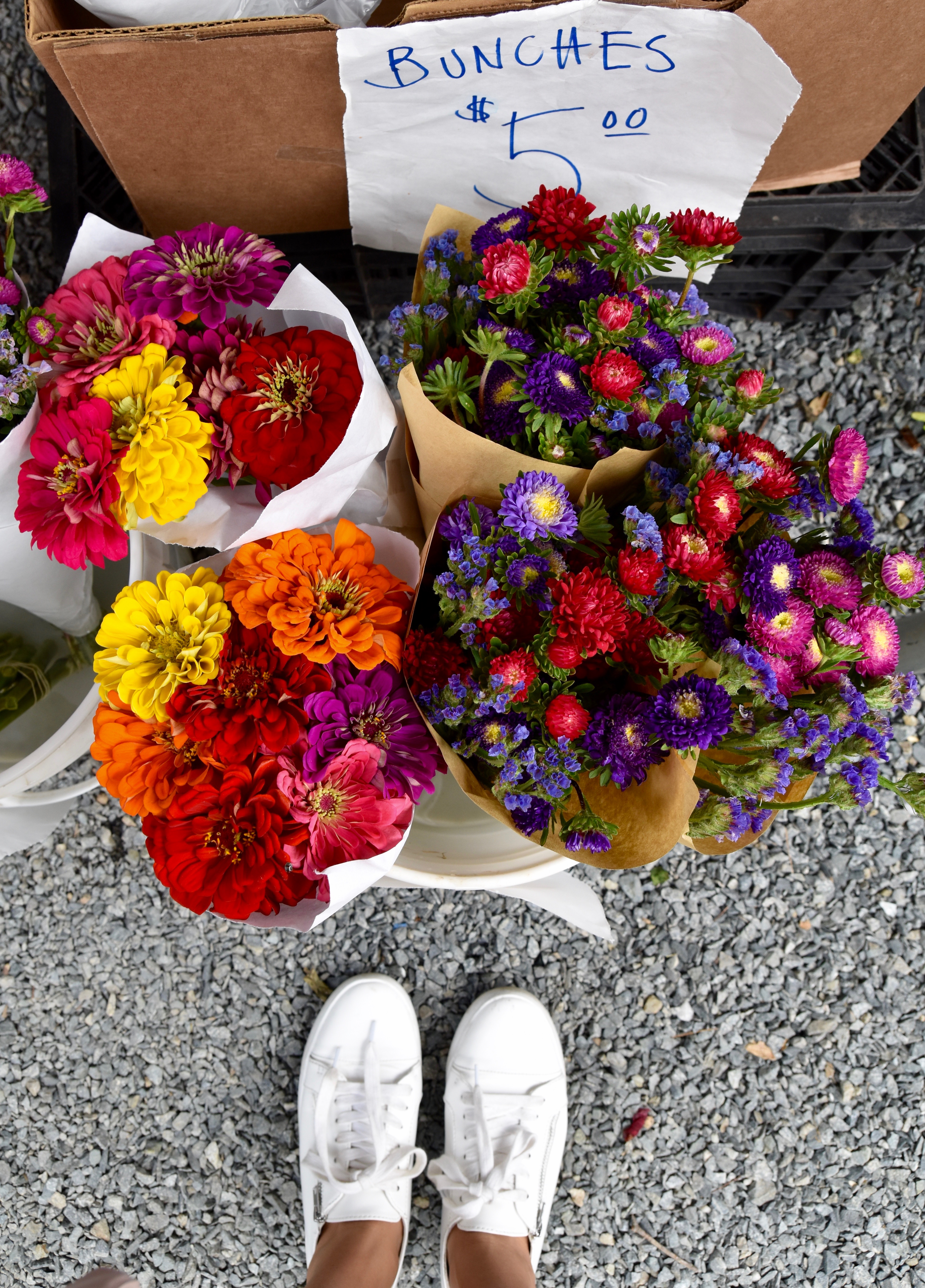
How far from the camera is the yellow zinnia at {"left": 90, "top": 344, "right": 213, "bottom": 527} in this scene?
1.79 ft

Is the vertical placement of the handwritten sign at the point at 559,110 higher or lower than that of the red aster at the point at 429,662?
higher

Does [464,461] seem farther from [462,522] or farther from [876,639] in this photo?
[876,639]

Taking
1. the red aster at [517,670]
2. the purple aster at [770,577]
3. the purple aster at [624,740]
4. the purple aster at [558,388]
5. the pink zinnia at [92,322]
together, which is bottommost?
the purple aster at [624,740]

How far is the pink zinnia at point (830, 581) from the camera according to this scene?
20.9 inches

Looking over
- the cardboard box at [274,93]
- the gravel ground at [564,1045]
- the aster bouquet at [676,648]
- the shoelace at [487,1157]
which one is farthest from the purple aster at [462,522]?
the shoelace at [487,1157]

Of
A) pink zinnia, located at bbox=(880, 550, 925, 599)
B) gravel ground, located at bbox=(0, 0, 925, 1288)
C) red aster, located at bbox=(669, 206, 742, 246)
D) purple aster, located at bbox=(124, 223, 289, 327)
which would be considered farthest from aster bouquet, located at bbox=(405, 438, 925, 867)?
gravel ground, located at bbox=(0, 0, 925, 1288)

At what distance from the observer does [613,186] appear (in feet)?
2.42

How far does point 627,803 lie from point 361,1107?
29.0 inches

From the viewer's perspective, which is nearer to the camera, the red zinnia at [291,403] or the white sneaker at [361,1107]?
the red zinnia at [291,403]

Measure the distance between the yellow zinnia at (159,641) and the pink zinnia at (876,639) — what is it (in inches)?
16.5

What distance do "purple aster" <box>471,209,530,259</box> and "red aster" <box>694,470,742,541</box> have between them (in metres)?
0.24

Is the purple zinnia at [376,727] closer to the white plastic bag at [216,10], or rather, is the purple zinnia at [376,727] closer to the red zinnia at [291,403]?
the red zinnia at [291,403]

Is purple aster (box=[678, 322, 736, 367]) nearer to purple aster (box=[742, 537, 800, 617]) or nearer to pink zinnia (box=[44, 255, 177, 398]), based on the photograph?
purple aster (box=[742, 537, 800, 617])

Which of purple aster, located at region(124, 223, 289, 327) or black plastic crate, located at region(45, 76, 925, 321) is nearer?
purple aster, located at region(124, 223, 289, 327)
